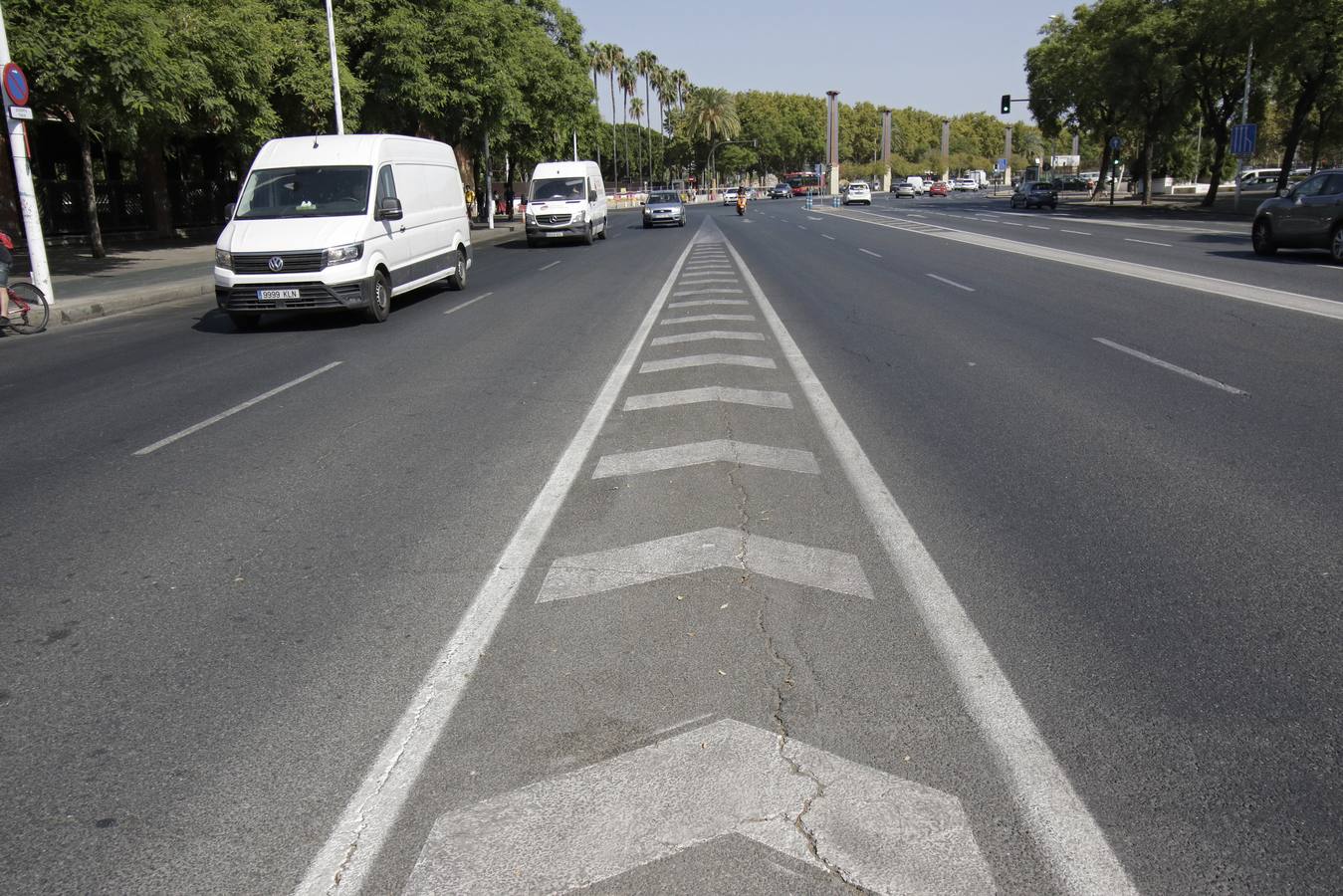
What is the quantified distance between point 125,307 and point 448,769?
16392 mm

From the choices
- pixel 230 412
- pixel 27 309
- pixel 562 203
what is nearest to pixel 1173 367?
pixel 230 412

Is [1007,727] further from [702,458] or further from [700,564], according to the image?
[702,458]

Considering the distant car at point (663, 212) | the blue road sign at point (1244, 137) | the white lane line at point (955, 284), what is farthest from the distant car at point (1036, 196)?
the white lane line at point (955, 284)

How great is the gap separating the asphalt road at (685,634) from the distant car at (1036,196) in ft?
162

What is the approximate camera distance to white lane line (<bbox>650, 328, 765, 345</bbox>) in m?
11.6

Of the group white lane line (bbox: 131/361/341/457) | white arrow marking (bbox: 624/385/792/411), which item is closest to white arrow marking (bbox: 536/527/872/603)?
white arrow marking (bbox: 624/385/792/411)

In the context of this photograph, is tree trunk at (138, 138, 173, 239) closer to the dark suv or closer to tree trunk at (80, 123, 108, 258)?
tree trunk at (80, 123, 108, 258)

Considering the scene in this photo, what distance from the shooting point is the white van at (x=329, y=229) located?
12953 millimetres

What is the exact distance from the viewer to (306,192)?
1406cm

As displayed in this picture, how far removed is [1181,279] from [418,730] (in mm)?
16278

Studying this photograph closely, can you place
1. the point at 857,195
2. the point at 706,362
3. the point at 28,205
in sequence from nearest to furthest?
the point at 706,362
the point at 28,205
the point at 857,195

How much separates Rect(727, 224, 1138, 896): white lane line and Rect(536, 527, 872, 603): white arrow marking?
30 centimetres

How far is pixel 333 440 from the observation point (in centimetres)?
746

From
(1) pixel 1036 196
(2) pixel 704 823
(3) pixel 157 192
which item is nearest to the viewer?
(2) pixel 704 823
